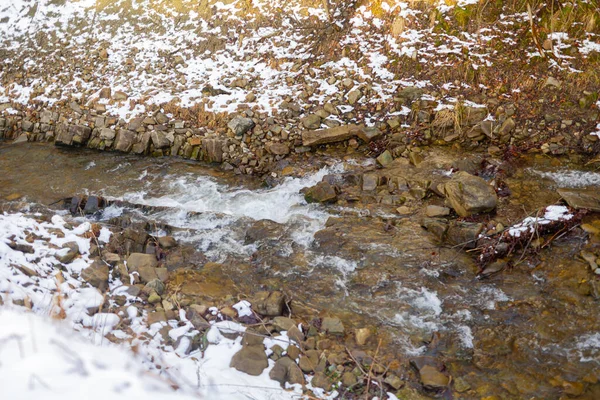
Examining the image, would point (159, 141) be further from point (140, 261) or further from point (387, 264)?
point (387, 264)

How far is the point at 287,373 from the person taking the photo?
334cm

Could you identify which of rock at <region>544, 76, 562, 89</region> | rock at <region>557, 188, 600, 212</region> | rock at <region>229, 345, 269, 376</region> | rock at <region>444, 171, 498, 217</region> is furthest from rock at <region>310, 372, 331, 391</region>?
rock at <region>544, 76, 562, 89</region>

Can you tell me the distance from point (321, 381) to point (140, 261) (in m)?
2.42

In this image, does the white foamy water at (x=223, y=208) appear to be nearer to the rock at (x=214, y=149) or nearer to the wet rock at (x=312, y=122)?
the rock at (x=214, y=149)

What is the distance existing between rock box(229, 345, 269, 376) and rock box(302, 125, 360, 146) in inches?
169

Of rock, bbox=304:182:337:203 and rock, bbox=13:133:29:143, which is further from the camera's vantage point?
rock, bbox=13:133:29:143

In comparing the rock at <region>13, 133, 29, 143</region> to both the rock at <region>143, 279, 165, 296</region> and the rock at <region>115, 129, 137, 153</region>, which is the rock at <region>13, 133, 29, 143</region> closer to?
the rock at <region>115, 129, 137, 153</region>

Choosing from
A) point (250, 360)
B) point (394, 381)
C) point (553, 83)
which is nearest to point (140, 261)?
point (250, 360)

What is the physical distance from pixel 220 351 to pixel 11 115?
805 centimetres

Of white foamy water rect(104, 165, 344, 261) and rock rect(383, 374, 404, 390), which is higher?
white foamy water rect(104, 165, 344, 261)

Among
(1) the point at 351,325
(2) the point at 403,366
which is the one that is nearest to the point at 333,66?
(1) the point at 351,325

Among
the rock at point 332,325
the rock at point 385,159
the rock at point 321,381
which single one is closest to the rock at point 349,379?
the rock at point 321,381

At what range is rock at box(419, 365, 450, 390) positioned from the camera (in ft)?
11.1

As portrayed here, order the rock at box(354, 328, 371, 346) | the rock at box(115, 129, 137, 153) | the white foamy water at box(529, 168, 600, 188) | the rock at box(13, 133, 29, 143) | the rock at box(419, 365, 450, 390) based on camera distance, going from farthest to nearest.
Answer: the rock at box(13, 133, 29, 143) < the rock at box(115, 129, 137, 153) < the white foamy water at box(529, 168, 600, 188) < the rock at box(354, 328, 371, 346) < the rock at box(419, 365, 450, 390)
